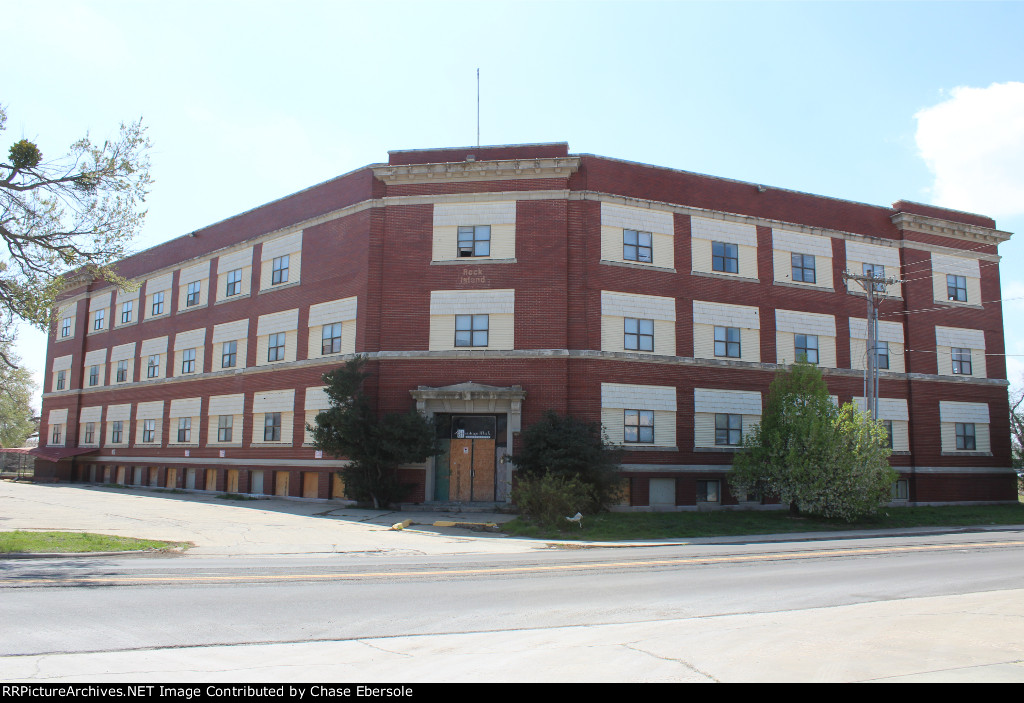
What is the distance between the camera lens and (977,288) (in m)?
37.0

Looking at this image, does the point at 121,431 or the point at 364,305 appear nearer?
the point at 364,305

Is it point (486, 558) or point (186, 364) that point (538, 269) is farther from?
point (186, 364)

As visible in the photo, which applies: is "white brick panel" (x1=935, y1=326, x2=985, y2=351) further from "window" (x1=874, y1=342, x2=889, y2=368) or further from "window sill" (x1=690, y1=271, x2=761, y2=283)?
"window sill" (x1=690, y1=271, x2=761, y2=283)

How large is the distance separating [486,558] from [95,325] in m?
42.2

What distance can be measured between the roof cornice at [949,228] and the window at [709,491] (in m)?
16.2

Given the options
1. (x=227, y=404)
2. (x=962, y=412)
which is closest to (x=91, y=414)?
(x=227, y=404)

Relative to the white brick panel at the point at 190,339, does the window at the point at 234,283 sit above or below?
above

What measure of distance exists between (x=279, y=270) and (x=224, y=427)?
8.38m

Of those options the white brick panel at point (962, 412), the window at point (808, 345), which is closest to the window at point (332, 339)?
the window at point (808, 345)

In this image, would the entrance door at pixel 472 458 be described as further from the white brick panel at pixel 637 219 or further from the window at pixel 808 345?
the window at pixel 808 345

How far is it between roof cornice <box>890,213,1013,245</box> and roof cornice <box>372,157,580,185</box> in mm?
17239

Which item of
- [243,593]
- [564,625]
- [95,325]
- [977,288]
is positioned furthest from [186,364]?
[977,288]

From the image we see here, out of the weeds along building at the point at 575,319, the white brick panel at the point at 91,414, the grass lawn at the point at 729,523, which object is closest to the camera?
the grass lawn at the point at 729,523

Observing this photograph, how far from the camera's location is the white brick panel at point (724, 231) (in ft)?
103
